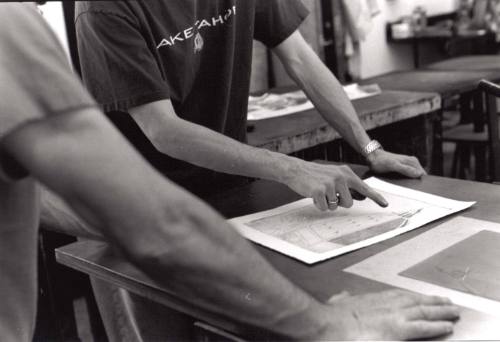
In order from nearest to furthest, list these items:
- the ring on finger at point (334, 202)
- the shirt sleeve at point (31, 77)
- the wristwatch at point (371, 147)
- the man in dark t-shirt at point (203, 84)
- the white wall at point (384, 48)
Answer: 1. the shirt sleeve at point (31, 77)
2. the ring on finger at point (334, 202)
3. the man in dark t-shirt at point (203, 84)
4. the wristwatch at point (371, 147)
5. the white wall at point (384, 48)

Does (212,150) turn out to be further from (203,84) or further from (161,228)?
(161,228)

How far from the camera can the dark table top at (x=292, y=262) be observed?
1.01 meters

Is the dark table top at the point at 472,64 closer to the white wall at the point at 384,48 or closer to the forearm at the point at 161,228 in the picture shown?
the white wall at the point at 384,48

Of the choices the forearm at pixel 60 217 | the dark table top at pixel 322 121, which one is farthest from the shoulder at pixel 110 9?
the dark table top at pixel 322 121

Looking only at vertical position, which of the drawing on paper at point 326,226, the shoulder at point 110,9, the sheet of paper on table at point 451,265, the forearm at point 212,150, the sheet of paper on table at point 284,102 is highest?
the shoulder at point 110,9

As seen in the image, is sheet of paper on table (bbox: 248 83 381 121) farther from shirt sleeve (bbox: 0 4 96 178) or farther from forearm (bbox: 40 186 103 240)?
shirt sleeve (bbox: 0 4 96 178)

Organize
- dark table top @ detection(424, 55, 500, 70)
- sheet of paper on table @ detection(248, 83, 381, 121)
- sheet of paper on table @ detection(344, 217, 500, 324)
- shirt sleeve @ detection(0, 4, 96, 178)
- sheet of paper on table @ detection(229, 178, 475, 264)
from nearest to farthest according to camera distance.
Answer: shirt sleeve @ detection(0, 4, 96, 178)
sheet of paper on table @ detection(344, 217, 500, 324)
sheet of paper on table @ detection(229, 178, 475, 264)
sheet of paper on table @ detection(248, 83, 381, 121)
dark table top @ detection(424, 55, 500, 70)

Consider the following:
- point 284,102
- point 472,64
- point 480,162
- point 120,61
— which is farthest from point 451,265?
point 472,64

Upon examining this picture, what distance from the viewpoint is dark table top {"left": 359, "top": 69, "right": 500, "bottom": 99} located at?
121 inches

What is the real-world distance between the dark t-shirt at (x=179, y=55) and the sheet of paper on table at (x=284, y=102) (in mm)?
831

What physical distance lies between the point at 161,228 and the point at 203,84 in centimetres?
97

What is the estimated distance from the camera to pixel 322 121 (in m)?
2.42

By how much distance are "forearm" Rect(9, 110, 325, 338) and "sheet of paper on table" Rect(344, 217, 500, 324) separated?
246 millimetres

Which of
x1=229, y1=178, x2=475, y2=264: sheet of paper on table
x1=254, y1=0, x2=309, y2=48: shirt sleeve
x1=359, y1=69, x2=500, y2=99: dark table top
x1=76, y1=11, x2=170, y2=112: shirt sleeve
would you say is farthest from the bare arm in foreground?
x1=359, y1=69, x2=500, y2=99: dark table top
